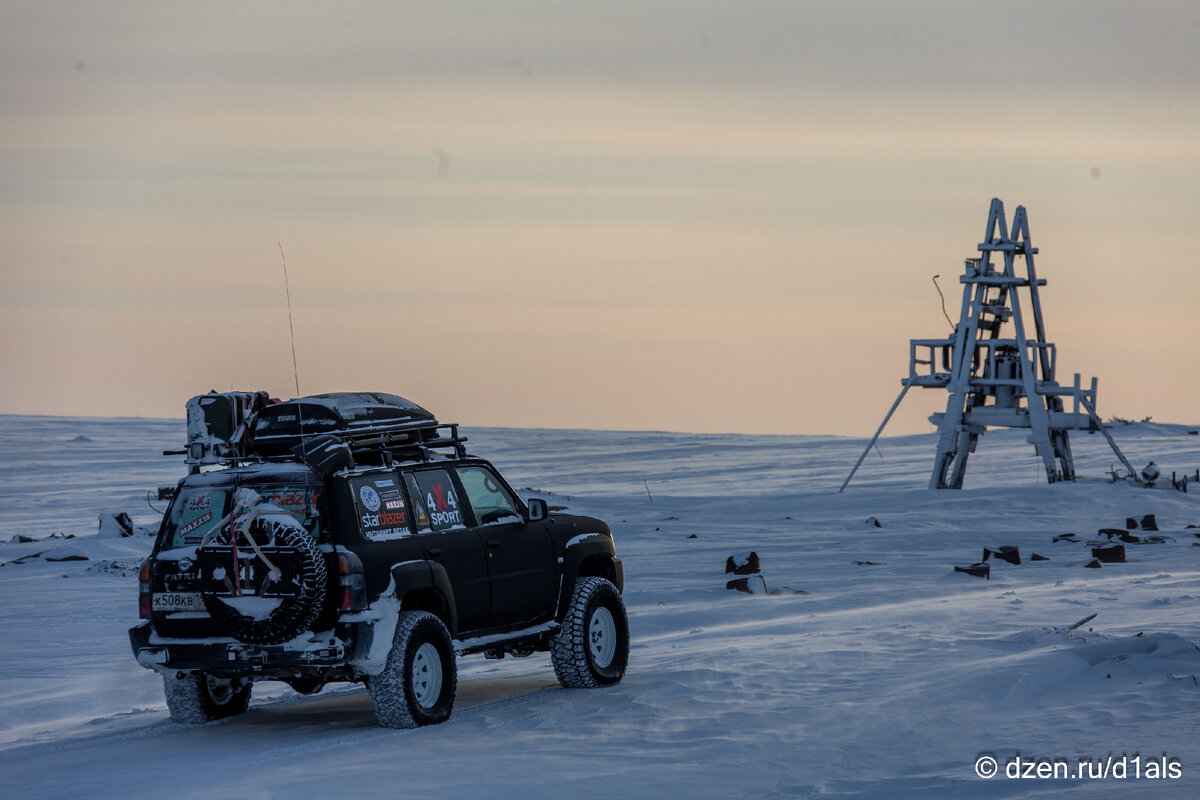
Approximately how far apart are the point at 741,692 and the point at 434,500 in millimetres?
2922

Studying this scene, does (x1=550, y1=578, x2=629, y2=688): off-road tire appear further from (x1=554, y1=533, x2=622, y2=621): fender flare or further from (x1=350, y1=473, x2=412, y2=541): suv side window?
(x1=350, y1=473, x2=412, y2=541): suv side window

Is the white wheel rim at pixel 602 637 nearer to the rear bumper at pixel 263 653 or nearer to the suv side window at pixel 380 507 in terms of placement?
the suv side window at pixel 380 507

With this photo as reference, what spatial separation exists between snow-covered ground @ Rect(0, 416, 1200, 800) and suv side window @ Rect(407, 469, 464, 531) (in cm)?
152

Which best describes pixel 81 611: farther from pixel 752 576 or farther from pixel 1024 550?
pixel 1024 550

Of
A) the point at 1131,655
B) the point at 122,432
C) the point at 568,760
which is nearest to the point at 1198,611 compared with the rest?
the point at 1131,655

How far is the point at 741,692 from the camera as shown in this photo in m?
12.7

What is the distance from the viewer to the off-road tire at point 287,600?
11156 millimetres

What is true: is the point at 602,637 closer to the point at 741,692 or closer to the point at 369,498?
the point at 741,692

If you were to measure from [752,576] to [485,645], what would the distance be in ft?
27.8

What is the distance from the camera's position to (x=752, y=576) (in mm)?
20719

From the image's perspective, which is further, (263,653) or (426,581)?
(426,581)

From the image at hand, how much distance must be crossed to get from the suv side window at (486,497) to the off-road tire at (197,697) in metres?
2.37

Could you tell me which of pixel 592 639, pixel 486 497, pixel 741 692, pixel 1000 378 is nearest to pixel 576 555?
pixel 592 639

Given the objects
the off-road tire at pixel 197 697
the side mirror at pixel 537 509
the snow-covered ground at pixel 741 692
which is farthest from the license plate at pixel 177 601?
the side mirror at pixel 537 509
